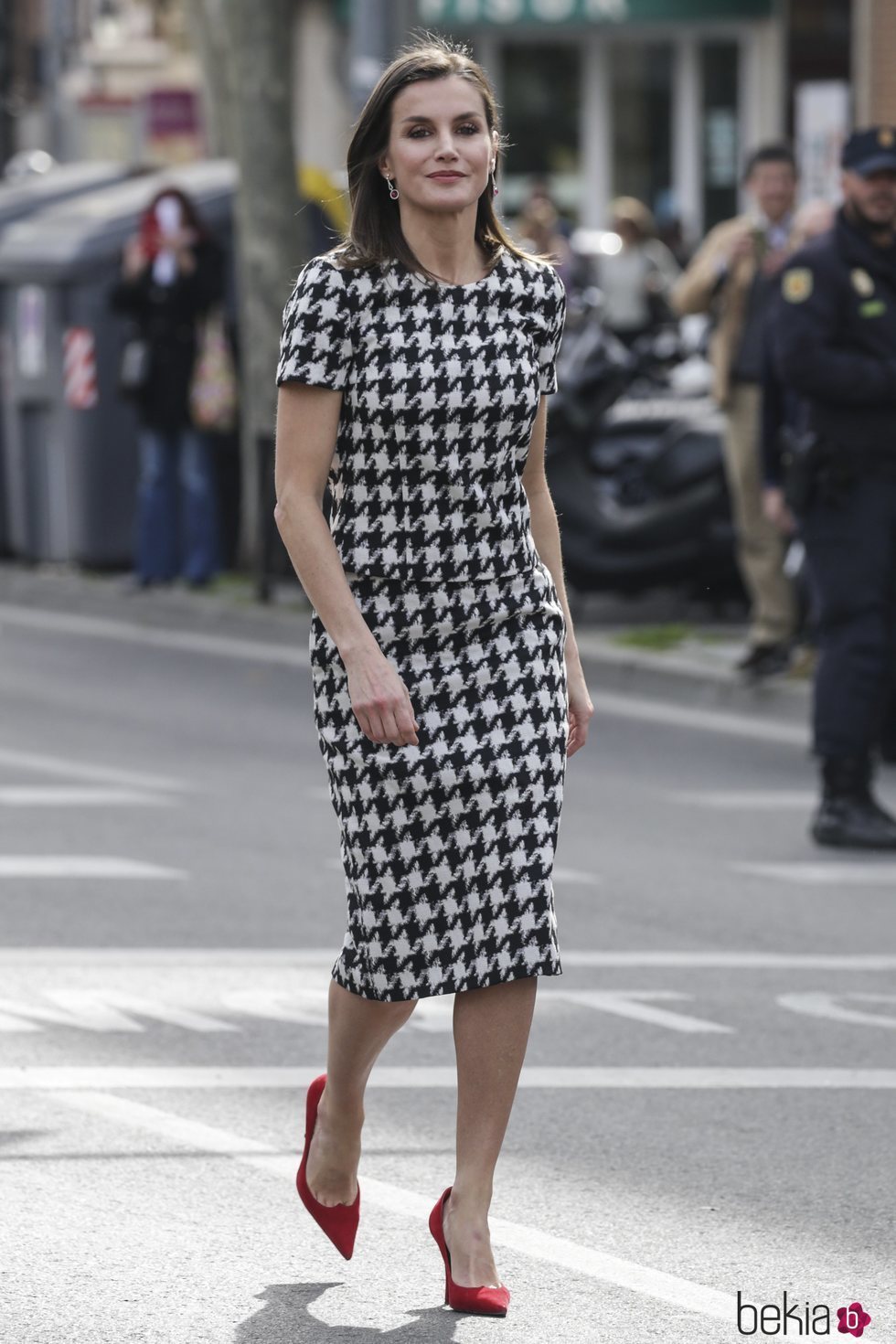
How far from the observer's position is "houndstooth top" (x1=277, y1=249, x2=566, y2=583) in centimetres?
438

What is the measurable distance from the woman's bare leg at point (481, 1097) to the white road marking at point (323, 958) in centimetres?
254

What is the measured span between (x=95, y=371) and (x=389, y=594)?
1203 cm

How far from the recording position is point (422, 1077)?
593 centimetres

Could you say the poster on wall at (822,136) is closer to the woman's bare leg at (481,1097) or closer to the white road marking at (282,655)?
the white road marking at (282,655)

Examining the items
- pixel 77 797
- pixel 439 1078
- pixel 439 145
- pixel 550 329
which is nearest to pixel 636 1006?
pixel 439 1078

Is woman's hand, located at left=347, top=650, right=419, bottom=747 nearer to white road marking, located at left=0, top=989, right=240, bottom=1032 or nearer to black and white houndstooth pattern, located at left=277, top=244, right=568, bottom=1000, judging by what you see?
black and white houndstooth pattern, located at left=277, top=244, right=568, bottom=1000

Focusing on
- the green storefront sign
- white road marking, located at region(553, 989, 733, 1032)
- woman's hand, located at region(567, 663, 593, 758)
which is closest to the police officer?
white road marking, located at region(553, 989, 733, 1032)

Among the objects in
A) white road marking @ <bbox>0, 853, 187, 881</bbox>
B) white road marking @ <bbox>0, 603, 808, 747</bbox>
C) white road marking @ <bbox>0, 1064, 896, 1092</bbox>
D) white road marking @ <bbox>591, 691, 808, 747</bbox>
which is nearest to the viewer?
white road marking @ <bbox>0, 1064, 896, 1092</bbox>

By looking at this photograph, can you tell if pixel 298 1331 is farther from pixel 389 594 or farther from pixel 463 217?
pixel 463 217

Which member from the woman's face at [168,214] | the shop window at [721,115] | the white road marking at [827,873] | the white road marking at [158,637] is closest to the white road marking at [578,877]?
Answer: the white road marking at [827,873]

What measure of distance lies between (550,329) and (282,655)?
9.31 m

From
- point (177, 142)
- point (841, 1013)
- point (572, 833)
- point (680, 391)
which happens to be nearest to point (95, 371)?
point (680, 391)

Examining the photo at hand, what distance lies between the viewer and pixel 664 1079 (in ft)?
19.3

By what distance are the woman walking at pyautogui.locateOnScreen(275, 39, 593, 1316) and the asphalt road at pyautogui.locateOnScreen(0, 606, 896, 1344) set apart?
0.34m
